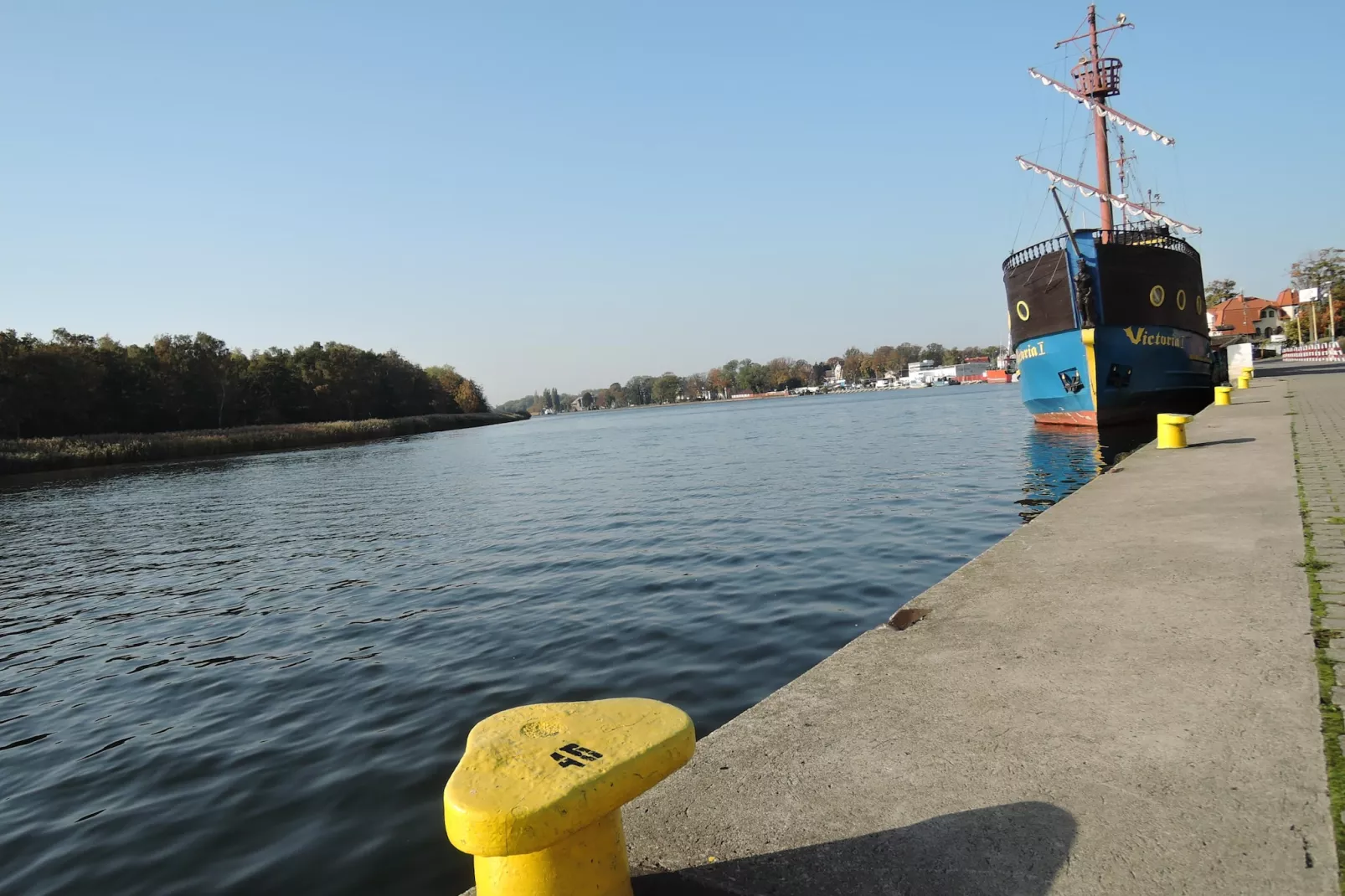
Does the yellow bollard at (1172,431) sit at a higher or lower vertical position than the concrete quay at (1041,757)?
higher

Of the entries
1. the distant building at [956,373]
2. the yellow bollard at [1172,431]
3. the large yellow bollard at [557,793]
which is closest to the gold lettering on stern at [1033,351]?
the yellow bollard at [1172,431]

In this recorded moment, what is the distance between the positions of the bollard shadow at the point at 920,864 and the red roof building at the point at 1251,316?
122 metres

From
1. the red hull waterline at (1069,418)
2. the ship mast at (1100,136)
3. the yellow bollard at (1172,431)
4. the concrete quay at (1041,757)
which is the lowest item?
the red hull waterline at (1069,418)

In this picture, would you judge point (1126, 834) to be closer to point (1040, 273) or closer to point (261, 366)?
point (1040, 273)

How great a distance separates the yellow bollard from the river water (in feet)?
5.62

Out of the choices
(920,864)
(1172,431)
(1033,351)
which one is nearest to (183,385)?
(1033,351)

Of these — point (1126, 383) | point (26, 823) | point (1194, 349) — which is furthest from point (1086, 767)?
point (1194, 349)

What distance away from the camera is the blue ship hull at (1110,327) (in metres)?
21.6

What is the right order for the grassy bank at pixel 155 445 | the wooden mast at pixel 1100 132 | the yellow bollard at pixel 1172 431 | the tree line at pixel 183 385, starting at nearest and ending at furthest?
1. the yellow bollard at pixel 1172 431
2. the wooden mast at pixel 1100 132
3. the grassy bank at pixel 155 445
4. the tree line at pixel 183 385

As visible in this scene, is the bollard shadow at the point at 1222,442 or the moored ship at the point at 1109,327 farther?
the moored ship at the point at 1109,327

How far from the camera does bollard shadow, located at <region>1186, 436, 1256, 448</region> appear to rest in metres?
12.1

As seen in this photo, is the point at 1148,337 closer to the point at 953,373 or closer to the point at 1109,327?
the point at 1109,327

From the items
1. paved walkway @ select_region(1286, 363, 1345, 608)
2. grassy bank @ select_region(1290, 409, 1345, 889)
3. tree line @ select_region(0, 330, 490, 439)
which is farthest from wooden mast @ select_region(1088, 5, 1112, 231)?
tree line @ select_region(0, 330, 490, 439)

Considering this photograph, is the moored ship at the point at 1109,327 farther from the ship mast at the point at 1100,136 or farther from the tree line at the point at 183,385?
the tree line at the point at 183,385
